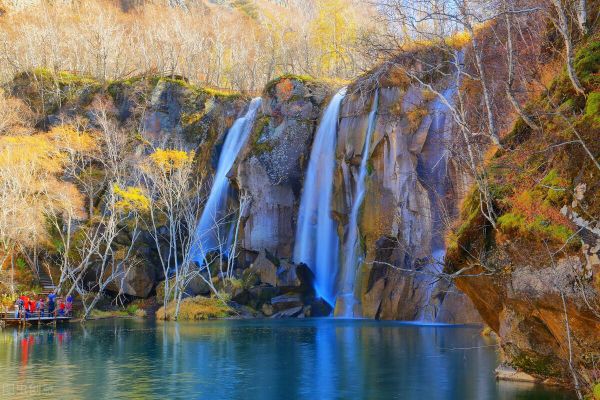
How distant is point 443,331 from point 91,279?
24.3m

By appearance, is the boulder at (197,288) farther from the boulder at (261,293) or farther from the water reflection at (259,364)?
the water reflection at (259,364)

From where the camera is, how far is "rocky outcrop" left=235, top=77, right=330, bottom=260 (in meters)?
39.8

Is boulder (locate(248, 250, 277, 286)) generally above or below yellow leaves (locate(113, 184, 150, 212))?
below

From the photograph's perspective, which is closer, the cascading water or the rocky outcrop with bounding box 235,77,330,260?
the cascading water

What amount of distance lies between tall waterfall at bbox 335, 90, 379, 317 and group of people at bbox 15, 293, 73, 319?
14243mm

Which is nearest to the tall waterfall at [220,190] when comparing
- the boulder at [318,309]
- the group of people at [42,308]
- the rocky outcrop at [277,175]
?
the rocky outcrop at [277,175]

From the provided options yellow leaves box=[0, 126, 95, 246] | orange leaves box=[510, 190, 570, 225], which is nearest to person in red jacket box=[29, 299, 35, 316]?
yellow leaves box=[0, 126, 95, 246]

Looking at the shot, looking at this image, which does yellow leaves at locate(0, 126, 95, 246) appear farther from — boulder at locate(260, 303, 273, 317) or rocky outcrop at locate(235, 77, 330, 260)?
boulder at locate(260, 303, 273, 317)

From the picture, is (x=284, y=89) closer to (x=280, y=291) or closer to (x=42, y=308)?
(x=280, y=291)

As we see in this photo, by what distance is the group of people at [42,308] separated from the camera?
108 feet

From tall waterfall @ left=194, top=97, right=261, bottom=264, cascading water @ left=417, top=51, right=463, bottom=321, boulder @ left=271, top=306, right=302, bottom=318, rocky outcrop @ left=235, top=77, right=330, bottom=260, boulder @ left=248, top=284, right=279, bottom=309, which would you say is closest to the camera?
cascading water @ left=417, top=51, right=463, bottom=321

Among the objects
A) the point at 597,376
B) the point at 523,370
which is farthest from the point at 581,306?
the point at 523,370

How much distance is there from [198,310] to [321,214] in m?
8.81

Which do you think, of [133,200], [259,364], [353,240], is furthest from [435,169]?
[133,200]
